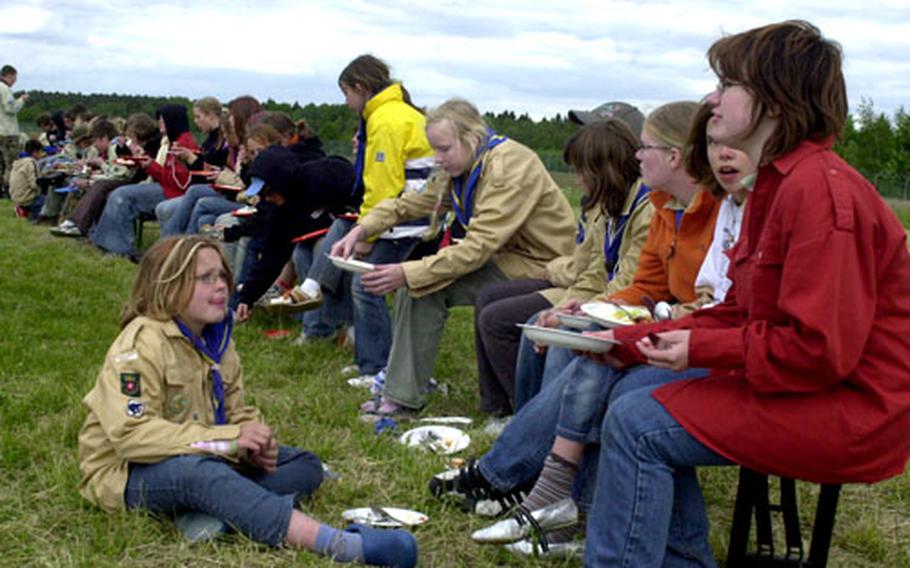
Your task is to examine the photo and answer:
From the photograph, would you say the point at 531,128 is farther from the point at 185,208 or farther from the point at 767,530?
the point at 767,530

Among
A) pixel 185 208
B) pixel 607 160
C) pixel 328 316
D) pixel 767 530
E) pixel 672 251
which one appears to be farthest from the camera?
pixel 185 208

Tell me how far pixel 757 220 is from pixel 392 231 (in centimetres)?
332

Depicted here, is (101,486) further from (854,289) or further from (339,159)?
(339,159)

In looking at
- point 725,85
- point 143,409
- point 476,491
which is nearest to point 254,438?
point 143,409

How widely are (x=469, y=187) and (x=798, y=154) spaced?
8.45ft

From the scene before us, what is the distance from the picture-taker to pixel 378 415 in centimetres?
502

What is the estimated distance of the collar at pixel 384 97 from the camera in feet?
20.0

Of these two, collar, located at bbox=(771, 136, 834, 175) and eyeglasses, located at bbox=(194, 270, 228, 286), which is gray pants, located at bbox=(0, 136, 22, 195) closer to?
eyeglasses, located at bbox=(194, 270, 228, 286)

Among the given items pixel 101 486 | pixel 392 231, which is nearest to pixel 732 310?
pixel 101 486

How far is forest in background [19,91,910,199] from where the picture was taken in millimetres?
33062

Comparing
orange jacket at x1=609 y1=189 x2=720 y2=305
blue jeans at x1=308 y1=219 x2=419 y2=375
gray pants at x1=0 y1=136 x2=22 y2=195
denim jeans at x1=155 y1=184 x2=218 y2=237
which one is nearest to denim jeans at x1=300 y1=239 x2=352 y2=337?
blue jeans at x1=308 y1=219 x2=419 y2=375

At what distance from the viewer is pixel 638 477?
2.73 m

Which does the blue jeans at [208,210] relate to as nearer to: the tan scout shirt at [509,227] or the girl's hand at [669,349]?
the tan scout shirt at [509,227]

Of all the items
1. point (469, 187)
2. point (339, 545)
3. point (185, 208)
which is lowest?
point (339, 545)
